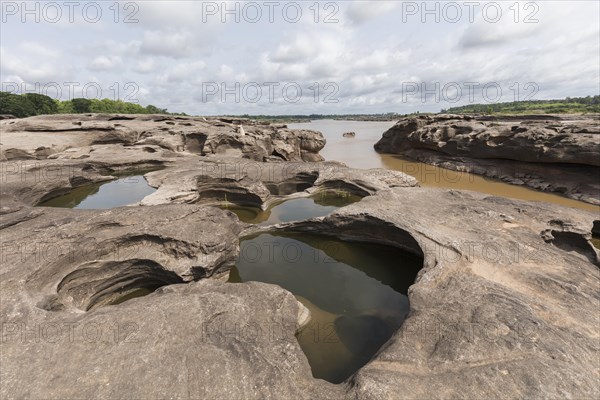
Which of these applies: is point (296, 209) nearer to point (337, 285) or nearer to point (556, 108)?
point (337, 285)

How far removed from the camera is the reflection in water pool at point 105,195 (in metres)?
16.5

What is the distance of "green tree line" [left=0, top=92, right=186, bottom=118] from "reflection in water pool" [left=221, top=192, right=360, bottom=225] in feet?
200

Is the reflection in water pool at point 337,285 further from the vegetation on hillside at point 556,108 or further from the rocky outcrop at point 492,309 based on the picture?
the vegetation on hillside at point 556,108

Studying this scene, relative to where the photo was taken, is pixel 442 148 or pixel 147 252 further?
pixel 442 148

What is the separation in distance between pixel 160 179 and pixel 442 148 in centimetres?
2618

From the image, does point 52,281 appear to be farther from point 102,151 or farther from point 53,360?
point 102,151

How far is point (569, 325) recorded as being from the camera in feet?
19.9

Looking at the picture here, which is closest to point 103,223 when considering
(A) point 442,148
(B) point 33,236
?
(B) point 33,236

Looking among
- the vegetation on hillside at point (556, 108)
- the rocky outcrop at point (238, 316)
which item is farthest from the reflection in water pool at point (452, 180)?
the vegetation on hillside at point (556, 108)

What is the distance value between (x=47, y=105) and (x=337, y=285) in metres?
74.3

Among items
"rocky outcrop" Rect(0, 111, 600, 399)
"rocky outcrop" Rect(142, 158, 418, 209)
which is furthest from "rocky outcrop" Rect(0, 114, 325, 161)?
"rocky outcrop" Rect(0, 111, 600, 399)

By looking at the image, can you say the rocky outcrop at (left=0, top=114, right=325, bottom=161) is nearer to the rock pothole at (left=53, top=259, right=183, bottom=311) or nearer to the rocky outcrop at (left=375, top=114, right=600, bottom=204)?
the rocky outcrop at (left=375, top=114, right=600, bottom=204)

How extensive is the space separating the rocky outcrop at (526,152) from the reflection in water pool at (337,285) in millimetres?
16039

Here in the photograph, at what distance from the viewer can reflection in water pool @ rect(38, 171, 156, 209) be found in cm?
1652
